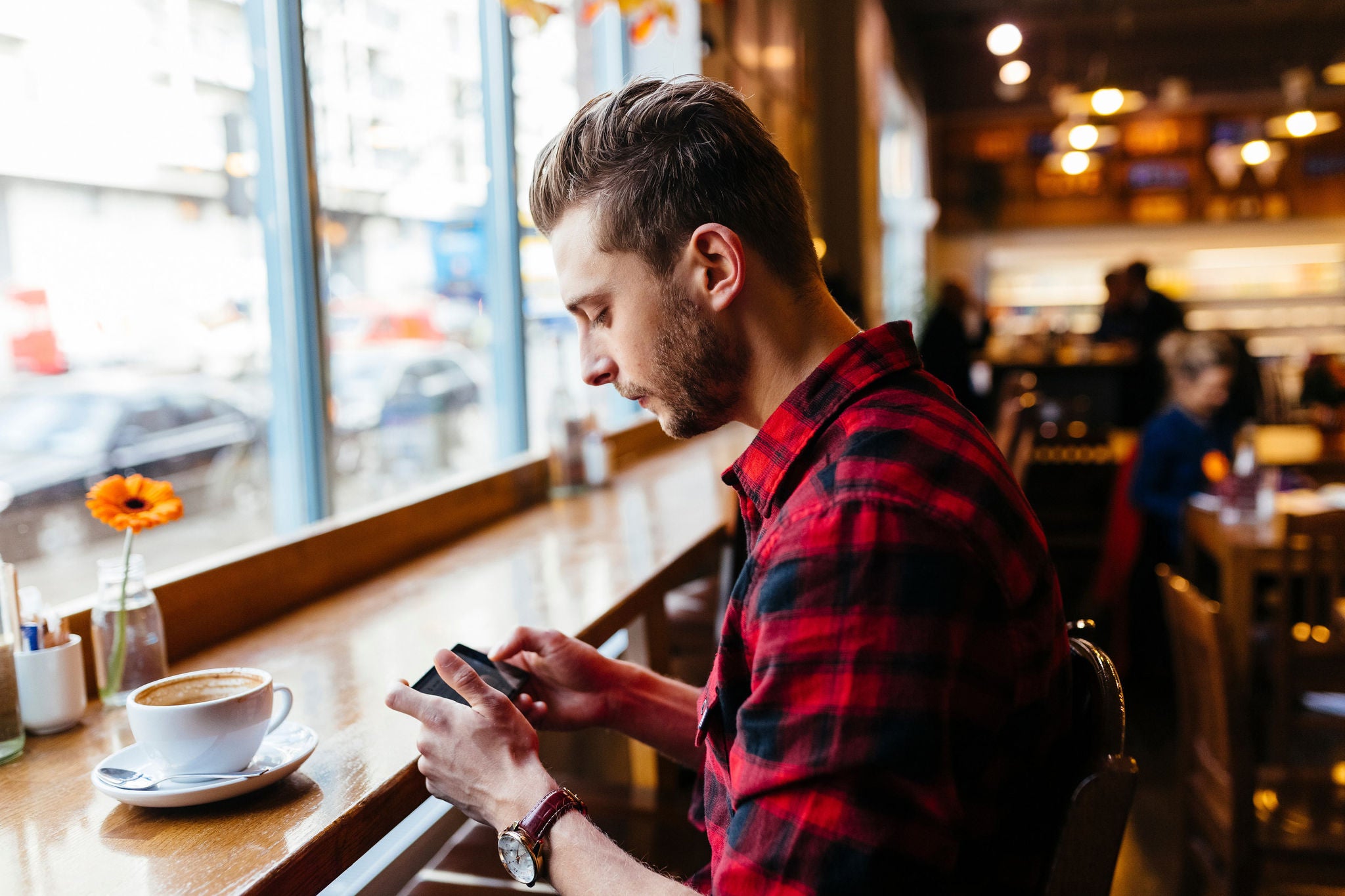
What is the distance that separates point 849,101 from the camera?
Answer: 275 inches

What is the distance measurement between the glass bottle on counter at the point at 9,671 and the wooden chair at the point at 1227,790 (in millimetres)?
1872

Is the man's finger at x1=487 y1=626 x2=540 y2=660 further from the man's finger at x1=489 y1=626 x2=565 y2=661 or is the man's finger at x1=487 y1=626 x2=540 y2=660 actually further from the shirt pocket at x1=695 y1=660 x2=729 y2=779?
the shirt pocket at x1=695 y1=660 x2=729 y2=779

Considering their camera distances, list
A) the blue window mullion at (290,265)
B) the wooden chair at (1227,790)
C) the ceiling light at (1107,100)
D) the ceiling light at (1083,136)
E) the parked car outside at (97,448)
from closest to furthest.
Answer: the parked car outside at (97,448) → the blue window mullion at (290,265) → the wooden chair at (1227,790) → the ceiling light at (1107,100) → the ceiling light at (1083,136)

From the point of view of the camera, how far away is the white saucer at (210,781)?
3.26 feet

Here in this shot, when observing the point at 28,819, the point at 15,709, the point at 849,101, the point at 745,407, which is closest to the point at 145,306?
the point at 15,709

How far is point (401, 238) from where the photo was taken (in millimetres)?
2543

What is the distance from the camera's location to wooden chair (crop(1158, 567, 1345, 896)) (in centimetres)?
212

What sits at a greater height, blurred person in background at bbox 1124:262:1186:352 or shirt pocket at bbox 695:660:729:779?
blurred person in background at bbox 1124:262:1186:352

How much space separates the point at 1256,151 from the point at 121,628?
1097 centimetres

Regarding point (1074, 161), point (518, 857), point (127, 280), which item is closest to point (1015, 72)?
point (1074, 161)

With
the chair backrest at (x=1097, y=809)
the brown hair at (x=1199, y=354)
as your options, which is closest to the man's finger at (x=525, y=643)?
the chair backrest at (x=1097, y=809)

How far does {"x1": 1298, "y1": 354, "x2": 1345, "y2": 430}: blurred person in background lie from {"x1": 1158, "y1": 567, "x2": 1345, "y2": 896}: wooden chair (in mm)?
2581

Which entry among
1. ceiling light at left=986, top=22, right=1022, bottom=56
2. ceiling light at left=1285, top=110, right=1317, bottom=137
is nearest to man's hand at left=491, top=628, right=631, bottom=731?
ceiling light at left=986, top=22, right=1022, bottom=56

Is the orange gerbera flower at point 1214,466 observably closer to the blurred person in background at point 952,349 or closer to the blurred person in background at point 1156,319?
the blurred person in background at point 952,349
